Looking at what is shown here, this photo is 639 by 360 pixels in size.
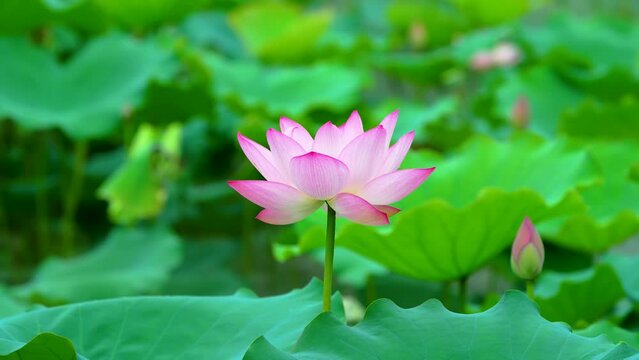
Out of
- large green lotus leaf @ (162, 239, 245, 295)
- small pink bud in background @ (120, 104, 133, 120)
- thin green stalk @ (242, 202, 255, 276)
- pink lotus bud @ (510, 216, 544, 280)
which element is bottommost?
thin green stalk @ (242, 202, 255, 276)

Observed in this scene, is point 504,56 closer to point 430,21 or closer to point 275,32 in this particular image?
point 430,21

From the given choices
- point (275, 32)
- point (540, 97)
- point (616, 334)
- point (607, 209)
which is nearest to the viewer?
point (616, 334)

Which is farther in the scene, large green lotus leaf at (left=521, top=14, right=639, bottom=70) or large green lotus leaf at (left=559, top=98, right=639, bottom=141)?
large green lotus leaf at (left=521, top=14, right=639, bottom=70)

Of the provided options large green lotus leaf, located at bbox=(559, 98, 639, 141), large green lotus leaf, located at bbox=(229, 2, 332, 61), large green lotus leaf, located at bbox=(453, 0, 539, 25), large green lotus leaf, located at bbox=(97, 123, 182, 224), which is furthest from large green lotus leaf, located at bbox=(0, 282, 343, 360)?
large green lotus leaf, located at bbox=(453, 0, 539, 25)

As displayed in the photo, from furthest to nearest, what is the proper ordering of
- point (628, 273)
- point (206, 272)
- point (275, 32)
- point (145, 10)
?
point (275, 32) → point (145, 10) → point (206, 272) → point (628, 273)

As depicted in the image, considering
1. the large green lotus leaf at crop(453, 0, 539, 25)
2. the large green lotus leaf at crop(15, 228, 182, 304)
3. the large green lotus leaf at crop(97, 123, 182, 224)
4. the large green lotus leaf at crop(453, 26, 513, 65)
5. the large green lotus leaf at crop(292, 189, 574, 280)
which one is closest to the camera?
the large green lotus leaf at crop(292, 189, 574, 280)

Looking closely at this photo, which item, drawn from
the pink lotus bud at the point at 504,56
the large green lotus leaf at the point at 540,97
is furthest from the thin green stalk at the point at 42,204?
the pink lotus bud at the point at 504,56

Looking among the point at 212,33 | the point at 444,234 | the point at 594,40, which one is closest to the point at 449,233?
the point at 444,234

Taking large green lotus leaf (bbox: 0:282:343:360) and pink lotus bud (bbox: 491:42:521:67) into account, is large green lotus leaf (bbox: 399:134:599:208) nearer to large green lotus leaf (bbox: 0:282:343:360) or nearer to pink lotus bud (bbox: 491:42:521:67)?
large green lotus leaf (bbox: 0:282:343:360)
